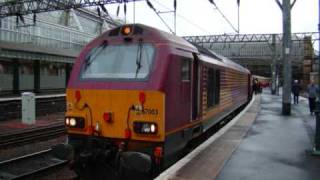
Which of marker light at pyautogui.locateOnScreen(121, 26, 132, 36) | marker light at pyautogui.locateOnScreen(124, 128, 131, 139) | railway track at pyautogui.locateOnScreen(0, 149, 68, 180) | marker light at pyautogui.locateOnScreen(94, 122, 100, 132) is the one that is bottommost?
railway track at pyautogui.locateOnScreen(0, 149, 68, 180)

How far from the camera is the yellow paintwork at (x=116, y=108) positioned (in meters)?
6.95

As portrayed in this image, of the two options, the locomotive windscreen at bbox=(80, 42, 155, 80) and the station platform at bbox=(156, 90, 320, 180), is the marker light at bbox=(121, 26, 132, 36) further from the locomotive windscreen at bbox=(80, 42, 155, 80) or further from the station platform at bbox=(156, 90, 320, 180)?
the station platform at bbox=(156, 90, 320, 180)

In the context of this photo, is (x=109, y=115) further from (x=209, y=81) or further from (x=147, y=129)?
(x=209, y=81)

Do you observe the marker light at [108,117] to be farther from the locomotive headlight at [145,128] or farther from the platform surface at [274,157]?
the platform surface at [274,157]

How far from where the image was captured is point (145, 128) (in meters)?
6.96

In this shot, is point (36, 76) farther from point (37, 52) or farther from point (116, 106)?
point (116, 106)

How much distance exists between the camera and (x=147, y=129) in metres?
6.96

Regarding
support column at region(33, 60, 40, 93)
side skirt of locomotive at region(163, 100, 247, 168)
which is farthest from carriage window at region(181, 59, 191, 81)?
support column at region(33, 60, 40, 93)

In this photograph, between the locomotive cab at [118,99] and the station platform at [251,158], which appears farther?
the station platform at [251,158]

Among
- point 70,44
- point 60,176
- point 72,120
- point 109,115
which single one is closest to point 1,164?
point 60,176

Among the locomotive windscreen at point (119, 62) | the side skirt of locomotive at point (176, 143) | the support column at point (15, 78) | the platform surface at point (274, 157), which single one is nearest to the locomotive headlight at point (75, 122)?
the locomotive windscreen at point (119, 62)

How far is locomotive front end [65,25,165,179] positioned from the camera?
697 cm

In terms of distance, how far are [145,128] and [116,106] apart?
654 millimetres

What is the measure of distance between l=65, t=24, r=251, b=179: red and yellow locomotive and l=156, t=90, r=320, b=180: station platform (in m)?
0.51
